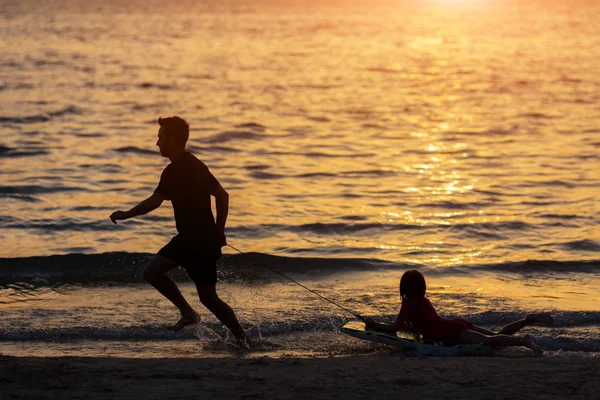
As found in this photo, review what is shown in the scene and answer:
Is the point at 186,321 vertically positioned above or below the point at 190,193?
below

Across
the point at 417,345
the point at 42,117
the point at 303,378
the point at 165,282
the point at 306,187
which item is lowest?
the point at 303,378

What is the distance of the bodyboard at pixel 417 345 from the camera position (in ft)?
23.1

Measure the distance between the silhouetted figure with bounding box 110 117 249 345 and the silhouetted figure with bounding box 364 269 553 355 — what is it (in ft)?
4.48

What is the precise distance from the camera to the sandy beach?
5.87 meters

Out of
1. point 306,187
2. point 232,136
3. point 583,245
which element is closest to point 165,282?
point 583,245

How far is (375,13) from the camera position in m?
72.1

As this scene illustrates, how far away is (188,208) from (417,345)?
1.91 m

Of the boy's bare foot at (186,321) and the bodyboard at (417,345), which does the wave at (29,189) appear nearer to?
the boy's bare foot at (186,321)

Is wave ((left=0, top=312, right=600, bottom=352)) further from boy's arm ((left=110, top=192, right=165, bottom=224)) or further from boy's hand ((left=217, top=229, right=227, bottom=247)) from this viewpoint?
boy's arm ((left=110, top=192, right=165, bottom=224))

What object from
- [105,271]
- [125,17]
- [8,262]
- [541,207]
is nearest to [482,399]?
[105,271]

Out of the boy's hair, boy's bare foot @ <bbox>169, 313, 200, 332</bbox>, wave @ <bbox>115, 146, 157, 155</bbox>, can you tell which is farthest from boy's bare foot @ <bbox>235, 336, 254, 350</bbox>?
wave @ <bbox>115, 146, 157, 155</bbox>

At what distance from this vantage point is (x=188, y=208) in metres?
7.06

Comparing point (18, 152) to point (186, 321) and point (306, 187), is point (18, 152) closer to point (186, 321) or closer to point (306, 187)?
point (306, 187)

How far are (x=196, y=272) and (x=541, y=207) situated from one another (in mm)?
7755
